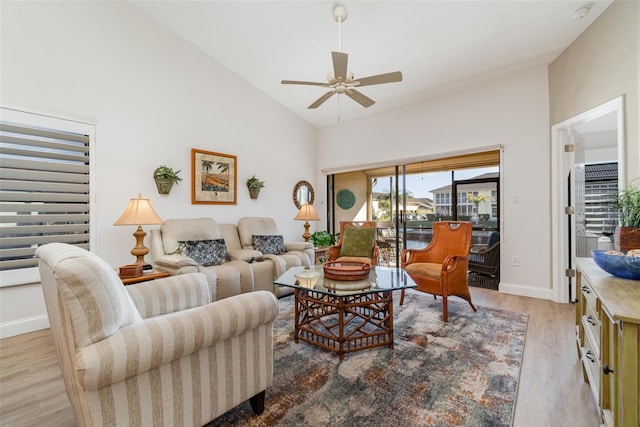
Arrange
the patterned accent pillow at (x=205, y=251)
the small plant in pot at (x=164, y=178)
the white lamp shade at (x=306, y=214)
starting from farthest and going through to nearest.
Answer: the white lamp shade at (x=306, y=214) → the small plant in pot at (x=164, y=178) → the patterned accent pillow at (x=205, y=251)

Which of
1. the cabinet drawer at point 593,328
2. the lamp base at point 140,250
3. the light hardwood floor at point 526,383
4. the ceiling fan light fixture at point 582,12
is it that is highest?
the ceiling fan light fixture at point 582,12

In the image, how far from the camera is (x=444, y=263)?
2854 mm

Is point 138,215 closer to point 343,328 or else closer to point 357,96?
point 343,328

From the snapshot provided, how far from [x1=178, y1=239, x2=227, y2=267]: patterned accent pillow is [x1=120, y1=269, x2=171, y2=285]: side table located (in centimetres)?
37

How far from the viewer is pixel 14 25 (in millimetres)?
2674

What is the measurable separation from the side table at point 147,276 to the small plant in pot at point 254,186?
6.51ft

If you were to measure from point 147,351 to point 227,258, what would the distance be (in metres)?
2.62

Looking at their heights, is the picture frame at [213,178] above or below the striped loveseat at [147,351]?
above

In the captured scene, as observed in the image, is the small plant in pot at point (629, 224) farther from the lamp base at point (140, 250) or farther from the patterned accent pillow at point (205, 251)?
the lamp base at point (140, 250)

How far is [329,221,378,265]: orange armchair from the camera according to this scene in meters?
3.78

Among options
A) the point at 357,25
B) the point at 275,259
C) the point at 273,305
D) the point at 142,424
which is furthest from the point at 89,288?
the point at 357,25

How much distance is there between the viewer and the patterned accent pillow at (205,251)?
10.8 ft

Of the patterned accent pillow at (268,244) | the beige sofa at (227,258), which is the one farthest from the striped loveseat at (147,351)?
the patterned accent pillow at (268,244)

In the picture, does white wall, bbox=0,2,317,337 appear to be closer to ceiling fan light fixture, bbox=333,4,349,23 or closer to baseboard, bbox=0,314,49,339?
baseboard, bbox=0,314,49,339
